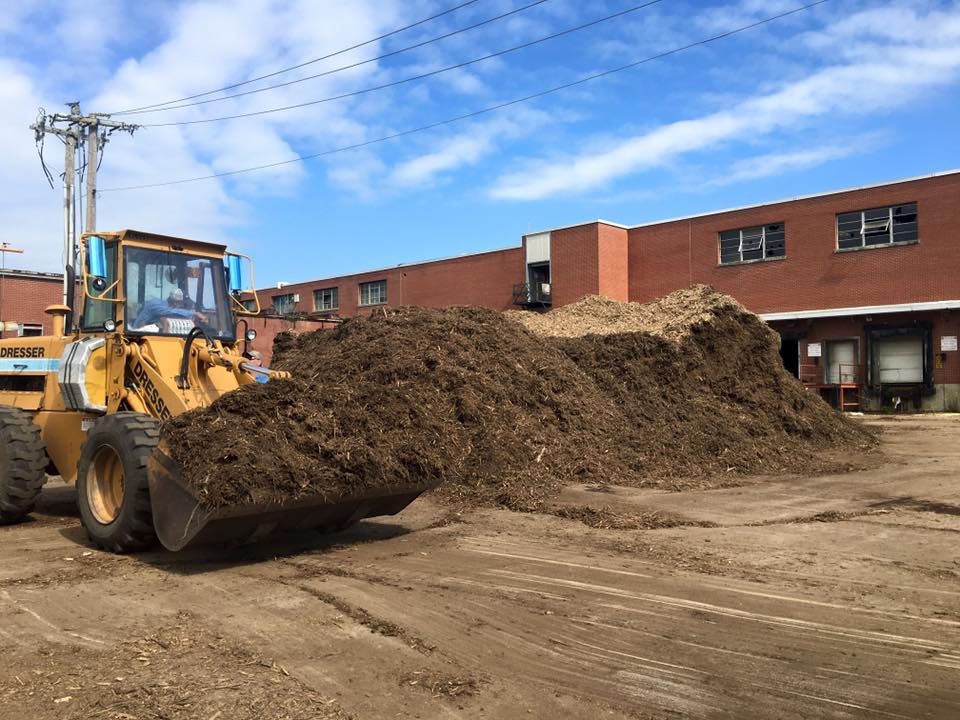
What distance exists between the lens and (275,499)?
6.23 meters

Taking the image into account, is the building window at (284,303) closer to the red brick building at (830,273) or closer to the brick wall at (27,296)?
the brick wall at (27,296)

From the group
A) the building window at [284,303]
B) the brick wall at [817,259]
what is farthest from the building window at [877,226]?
the building window at [284,303]

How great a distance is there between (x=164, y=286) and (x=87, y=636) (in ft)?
14.1

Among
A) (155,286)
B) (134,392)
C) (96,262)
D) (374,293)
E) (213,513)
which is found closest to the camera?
(213,513)

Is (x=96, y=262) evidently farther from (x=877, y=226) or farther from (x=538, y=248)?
(x=538, y=248)

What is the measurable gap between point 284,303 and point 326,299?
515 centimetres

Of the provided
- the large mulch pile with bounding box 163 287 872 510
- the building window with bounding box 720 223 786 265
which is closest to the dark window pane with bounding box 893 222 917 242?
the building window with bounding box 720 223 786 265

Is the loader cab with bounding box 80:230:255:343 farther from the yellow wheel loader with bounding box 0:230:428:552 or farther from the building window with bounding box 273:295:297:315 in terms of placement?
the building window with bounding box 273:295:297:315

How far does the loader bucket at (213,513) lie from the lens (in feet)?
20.0

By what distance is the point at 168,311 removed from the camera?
8.30 meters

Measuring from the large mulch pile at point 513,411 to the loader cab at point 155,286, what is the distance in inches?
63.8

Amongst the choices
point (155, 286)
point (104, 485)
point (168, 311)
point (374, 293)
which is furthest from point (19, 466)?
point (374, 293)

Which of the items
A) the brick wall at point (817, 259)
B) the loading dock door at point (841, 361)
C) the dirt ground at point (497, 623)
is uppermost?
the brick wall at point (817, 259)

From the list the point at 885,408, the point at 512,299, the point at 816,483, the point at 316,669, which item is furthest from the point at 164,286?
the point at 512,299
